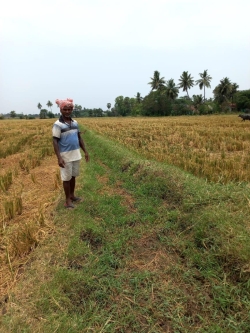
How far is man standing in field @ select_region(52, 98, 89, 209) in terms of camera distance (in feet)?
11.5

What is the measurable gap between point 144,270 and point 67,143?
2.27 m

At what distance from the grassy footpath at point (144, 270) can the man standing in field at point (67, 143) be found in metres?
0.59

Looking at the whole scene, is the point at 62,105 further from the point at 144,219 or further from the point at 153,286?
the point at 153,286

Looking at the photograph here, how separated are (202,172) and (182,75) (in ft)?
191

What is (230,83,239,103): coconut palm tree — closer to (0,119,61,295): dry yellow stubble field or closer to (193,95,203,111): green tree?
(193,95,203,111): green tree

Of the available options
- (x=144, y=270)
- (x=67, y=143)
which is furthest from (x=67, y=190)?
(x=144, y=270)

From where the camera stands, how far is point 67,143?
11.9 feet

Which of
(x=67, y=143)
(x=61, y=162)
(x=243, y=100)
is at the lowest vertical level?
(x=61, y=162)

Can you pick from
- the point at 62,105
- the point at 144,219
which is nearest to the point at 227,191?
the point at 144,219

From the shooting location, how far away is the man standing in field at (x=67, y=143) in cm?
349

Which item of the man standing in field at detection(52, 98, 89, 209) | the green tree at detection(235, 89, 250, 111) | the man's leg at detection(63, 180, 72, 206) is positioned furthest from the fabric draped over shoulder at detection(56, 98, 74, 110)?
the green tree at detection(235, 89, 250, 111)

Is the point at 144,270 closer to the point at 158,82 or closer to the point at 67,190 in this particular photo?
the point at 67,190

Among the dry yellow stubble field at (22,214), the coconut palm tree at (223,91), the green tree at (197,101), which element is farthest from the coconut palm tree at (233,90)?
the dry yellow stubble field at (22,214)

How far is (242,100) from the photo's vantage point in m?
48.6
